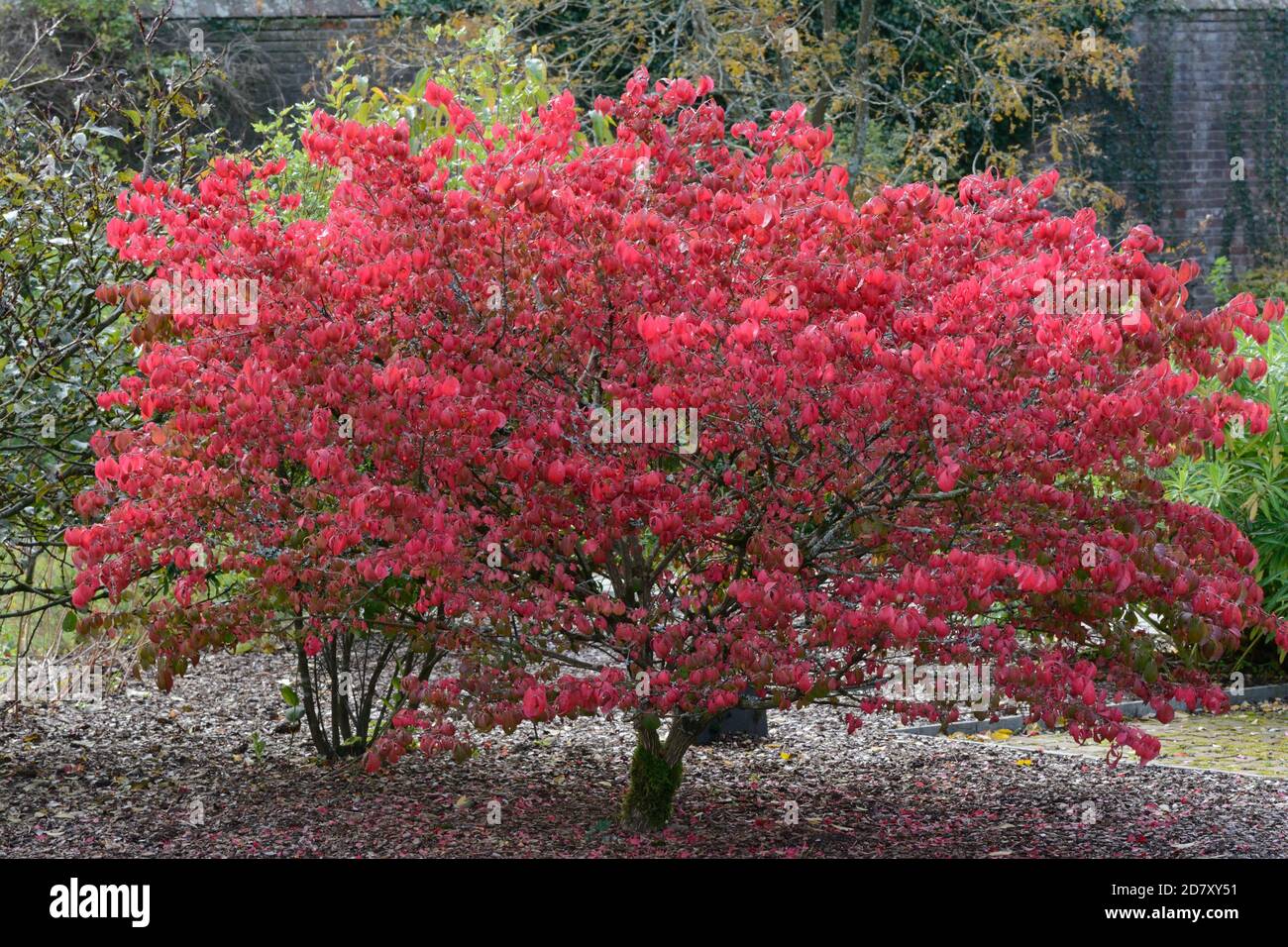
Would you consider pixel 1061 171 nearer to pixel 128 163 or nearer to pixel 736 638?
pixel 128 163

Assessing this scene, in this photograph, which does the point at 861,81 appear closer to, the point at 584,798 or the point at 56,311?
the point at 56,311

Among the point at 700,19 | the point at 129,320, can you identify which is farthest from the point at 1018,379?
the point at 700,19

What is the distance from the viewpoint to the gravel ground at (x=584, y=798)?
14.9ft

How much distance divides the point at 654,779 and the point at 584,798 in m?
0.66

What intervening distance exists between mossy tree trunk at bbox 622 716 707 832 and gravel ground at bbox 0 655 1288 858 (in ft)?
0.26

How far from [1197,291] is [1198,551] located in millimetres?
13421

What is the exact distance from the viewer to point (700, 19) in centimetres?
1246

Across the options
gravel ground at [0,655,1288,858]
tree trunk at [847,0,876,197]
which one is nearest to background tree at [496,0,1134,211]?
tree trunk at [847,0,876,197]

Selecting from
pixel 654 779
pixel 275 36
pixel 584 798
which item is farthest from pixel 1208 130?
pixel 654 779

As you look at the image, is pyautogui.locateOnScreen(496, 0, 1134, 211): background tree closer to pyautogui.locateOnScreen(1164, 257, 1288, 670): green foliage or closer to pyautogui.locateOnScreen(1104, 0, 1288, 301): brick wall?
pyautogui.locateOnScreen(1104, 0, 1288, 301): brick wall

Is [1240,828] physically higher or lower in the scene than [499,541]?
lower

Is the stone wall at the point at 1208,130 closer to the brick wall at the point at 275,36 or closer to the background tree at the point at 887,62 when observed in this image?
the background tree at the point at 887,62

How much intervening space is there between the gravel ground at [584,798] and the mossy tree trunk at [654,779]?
80 millimetres

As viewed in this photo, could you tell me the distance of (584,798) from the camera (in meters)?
5.14
